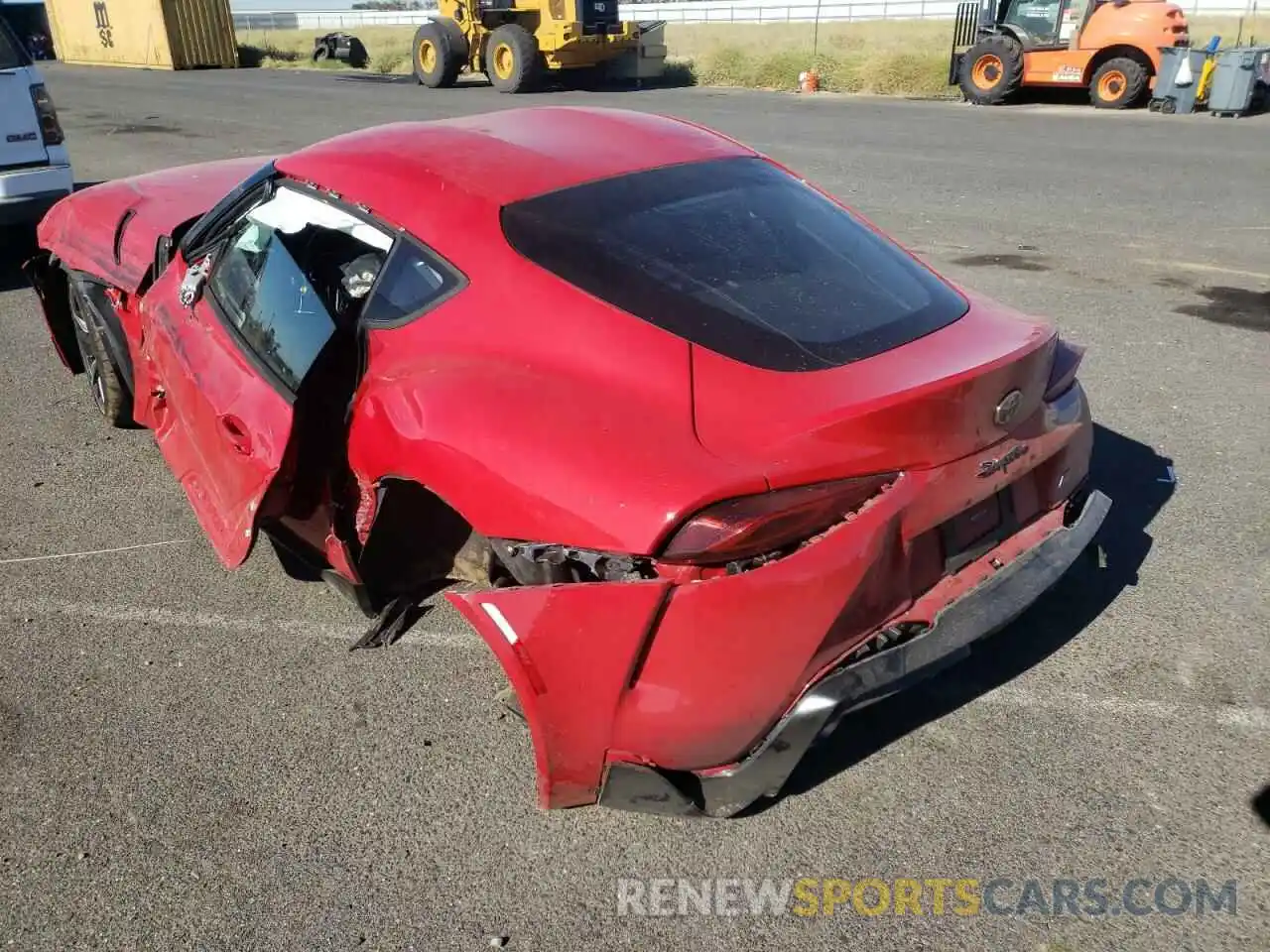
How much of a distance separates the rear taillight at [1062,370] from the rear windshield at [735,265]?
1.04 feet

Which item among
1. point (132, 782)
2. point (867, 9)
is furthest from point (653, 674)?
point (867, 9)

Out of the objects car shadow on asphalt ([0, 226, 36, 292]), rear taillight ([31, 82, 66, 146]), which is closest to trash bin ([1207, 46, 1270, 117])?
rear taillight ([31, 82, 66, 146])

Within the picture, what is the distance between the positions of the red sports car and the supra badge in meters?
0.01

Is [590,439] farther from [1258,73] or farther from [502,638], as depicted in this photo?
[1258,73]

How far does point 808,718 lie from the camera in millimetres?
2232

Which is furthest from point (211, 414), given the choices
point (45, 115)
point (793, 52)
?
point (793, 52)

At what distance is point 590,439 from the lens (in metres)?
2.33

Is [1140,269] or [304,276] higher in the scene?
[304,276]

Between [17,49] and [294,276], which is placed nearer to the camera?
[294,276]

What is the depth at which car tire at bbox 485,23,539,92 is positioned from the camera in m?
21.8

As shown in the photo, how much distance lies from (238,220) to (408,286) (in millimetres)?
1116

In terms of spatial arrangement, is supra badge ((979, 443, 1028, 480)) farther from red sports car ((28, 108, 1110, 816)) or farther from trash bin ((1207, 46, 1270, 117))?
trash bin ((1207, 46, 1270, 117))

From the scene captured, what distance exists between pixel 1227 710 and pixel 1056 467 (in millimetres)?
843
